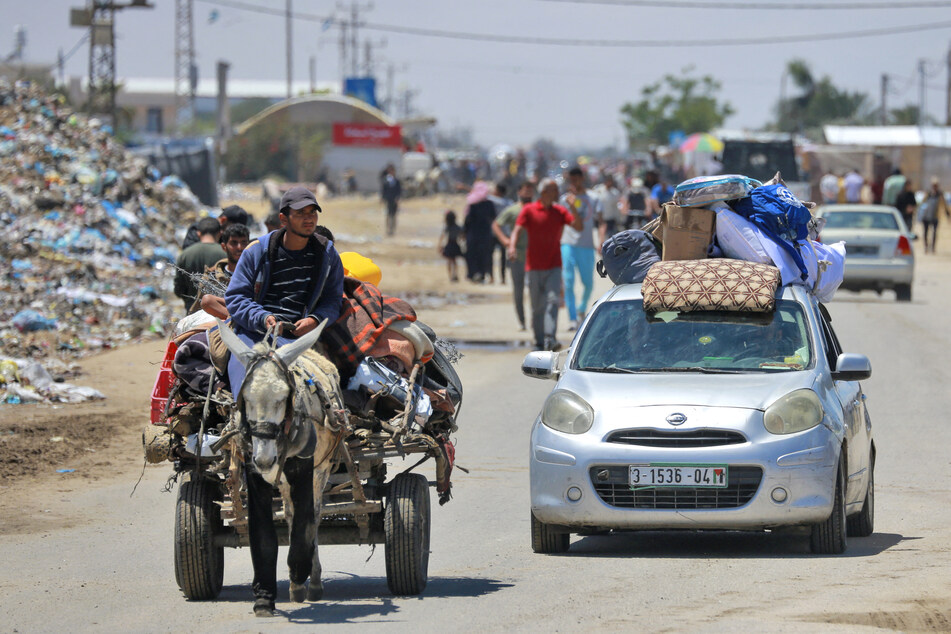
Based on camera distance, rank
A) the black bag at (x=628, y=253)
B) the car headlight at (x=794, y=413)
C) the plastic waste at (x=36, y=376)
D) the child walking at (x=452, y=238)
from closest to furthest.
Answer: the car headlight at (x=794, y=413) < the black bag at (x=628, y=253) < the plastic waste at (x=36, y=376) < the child walking at (x=452, y=238)

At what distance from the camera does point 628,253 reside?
945cm

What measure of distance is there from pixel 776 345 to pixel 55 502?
5.15 meters

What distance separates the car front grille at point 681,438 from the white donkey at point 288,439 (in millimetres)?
1816

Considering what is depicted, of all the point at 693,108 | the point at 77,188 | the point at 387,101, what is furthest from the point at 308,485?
the point at 387,101

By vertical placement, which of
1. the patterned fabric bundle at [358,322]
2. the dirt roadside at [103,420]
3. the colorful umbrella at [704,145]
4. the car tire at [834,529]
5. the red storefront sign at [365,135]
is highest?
the red storefront sign at [365,135]

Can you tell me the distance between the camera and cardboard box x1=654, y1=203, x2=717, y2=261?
8.80 metres

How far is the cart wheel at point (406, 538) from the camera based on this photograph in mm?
6562

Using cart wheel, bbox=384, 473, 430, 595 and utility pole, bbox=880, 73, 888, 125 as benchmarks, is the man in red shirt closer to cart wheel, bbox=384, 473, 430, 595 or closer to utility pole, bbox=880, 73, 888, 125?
cart wheel, bbox=384, 473, 430, 595

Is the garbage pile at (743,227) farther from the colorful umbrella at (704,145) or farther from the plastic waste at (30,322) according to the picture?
the colorful umbrella at (704,145)

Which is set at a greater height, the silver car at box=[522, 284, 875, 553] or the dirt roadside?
the silver car at box=[522, 284, 875, 553]

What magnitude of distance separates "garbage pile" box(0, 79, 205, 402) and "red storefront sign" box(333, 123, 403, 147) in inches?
1540

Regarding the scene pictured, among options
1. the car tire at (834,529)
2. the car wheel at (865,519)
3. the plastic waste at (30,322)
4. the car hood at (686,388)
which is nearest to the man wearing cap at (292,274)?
the car hood at (686,388)

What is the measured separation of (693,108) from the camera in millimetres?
135250

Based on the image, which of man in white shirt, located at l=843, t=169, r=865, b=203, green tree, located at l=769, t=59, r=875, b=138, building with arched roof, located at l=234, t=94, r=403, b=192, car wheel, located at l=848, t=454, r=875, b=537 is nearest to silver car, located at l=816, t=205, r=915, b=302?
car wheel, located at l=848, t=454, r=875, b=537
